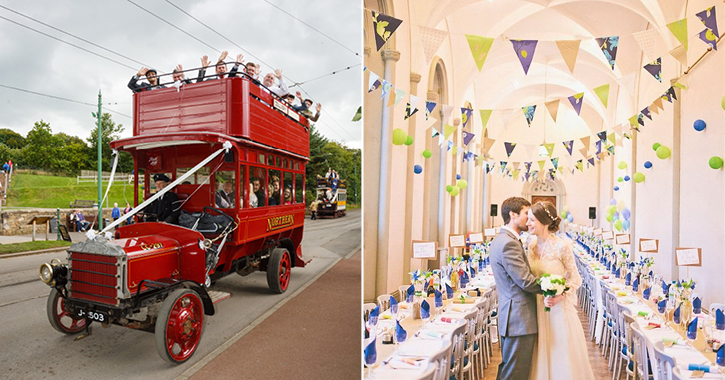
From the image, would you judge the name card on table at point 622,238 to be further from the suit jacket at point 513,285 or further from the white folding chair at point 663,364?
the suit jacket at point 513,285

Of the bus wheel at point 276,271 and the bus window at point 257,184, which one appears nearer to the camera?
the bus window at point 257,184

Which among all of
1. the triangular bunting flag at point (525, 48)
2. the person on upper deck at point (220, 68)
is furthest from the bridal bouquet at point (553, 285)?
the person on upper deck at point (220, 68)

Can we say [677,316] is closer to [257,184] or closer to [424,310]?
[424,310]

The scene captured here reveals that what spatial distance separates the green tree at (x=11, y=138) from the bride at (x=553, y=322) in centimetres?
328

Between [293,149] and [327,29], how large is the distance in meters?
1.71

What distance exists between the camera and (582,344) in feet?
7.79

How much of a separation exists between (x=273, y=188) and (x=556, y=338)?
3269 mm

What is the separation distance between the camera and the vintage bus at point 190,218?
276 centimetres

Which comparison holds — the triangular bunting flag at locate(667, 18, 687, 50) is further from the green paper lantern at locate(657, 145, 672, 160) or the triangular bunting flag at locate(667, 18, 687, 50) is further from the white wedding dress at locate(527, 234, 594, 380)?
the green paper lantern at locate(657, 145, 672, 160)

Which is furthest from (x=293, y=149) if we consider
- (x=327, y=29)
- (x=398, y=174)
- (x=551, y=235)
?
(x=551, y=235)

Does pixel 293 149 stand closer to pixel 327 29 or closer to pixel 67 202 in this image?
pixel 327 29

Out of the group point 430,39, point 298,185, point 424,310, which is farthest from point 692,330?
point 298,185

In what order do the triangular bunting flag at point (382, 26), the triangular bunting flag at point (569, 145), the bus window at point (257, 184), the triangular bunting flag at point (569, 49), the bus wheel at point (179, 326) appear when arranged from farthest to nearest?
the triangular bunting flag at point (569, 145) → the bus window at point (257, 184) → the triangular bunting flag at point (569, 49) → the triangular bunting flag at point (382, 26) → the bus wheel at point (179, 326)

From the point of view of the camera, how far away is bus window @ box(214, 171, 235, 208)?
3887mm
